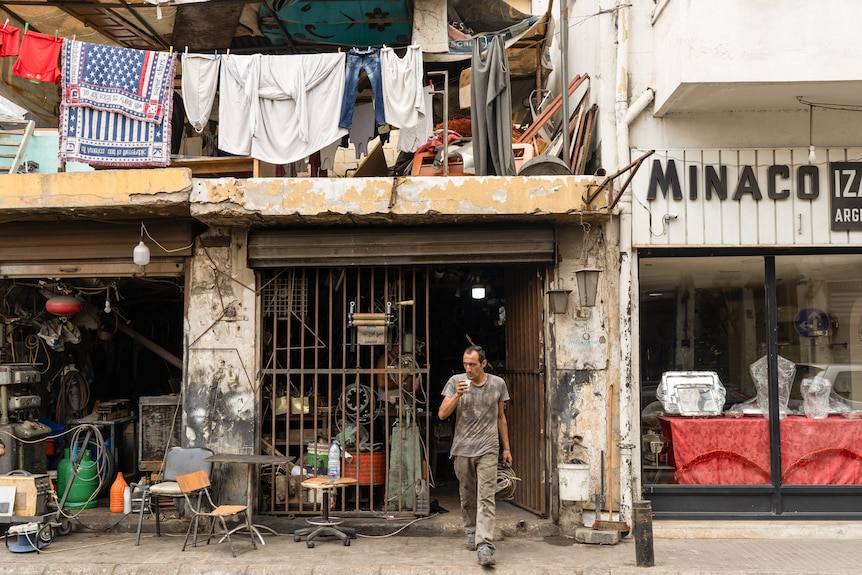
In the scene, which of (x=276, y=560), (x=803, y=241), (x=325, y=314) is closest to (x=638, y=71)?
(x=803, y=241)

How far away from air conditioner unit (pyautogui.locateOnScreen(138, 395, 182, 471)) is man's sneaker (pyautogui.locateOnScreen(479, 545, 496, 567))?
414 cm

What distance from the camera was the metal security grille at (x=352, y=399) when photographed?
27.1 ft

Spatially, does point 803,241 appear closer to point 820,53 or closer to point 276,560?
point 820,53

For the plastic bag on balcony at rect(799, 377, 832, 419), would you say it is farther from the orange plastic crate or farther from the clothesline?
the clothesline

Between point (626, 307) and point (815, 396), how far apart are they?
97.5 inches

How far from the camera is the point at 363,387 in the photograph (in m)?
8.56

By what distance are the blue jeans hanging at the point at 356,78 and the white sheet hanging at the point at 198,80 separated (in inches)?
57.6

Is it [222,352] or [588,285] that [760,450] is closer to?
[588,285]

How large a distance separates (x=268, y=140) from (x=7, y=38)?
9.88 feet

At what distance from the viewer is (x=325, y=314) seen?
9461 mm

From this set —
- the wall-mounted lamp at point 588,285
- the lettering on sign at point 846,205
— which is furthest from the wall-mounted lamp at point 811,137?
the wall-mounted lamp at point 588,285

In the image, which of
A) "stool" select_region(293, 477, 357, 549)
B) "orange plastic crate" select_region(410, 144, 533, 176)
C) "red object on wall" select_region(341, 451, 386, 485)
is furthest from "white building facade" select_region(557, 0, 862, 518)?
"stool" select_region(293, 477, 357, 549)

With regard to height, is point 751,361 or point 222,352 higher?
point 222,352

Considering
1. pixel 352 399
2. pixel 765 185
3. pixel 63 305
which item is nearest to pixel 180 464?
pixel 352 399
